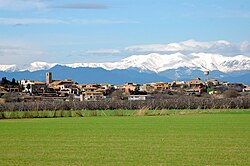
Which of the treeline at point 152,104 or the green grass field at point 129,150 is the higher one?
the treeline at point 152,104

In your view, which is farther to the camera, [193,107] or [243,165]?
[193,107]

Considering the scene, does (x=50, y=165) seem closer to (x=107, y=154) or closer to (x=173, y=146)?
(x=107, y=154)

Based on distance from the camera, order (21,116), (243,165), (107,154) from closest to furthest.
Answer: (243,165), (107,154), (21,116)

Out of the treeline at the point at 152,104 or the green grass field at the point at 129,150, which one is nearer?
the green grass field at the point at 129,150

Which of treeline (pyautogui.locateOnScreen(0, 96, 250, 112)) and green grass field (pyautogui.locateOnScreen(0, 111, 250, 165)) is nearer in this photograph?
green grass field (pyautogui.locateOnScreen(0, 111, 250, 165))

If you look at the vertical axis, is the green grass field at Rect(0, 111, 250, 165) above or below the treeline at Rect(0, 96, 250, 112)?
below

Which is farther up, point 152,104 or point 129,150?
point 152,104

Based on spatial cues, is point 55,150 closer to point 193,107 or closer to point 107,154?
point 107,154

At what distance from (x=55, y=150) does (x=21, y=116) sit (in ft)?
144

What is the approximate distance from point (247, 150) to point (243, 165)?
4.80 meters

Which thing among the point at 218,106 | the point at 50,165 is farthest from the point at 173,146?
the point at 218,106

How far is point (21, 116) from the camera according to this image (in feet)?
225

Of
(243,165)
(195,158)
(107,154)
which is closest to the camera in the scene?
(243,165)

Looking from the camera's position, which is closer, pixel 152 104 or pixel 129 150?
pixel 129 150
